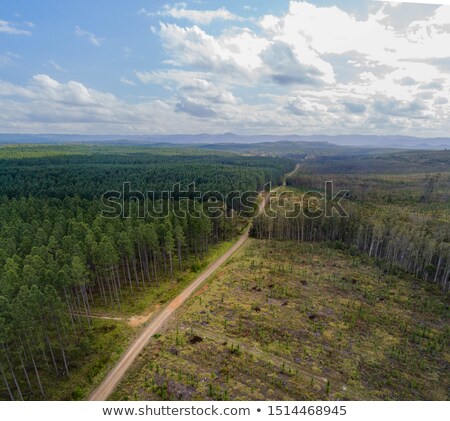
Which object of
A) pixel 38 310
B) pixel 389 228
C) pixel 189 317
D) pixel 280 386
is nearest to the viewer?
pixel 280 386

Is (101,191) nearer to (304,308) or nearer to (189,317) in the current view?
(189,317)

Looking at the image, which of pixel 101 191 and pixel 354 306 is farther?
pixel 101 191

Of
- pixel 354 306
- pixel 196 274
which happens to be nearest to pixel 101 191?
pixel 196 274

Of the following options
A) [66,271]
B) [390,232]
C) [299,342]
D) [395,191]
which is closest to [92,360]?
[66,271]

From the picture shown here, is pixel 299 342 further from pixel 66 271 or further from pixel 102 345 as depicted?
pixel 66 271

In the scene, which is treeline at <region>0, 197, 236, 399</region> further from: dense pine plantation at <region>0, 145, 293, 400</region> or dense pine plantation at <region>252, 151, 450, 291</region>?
dense pine plantation at <region>252, 151, 450, 291</region>

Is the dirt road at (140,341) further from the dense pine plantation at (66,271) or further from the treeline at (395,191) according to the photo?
the treeline at (395,191)
